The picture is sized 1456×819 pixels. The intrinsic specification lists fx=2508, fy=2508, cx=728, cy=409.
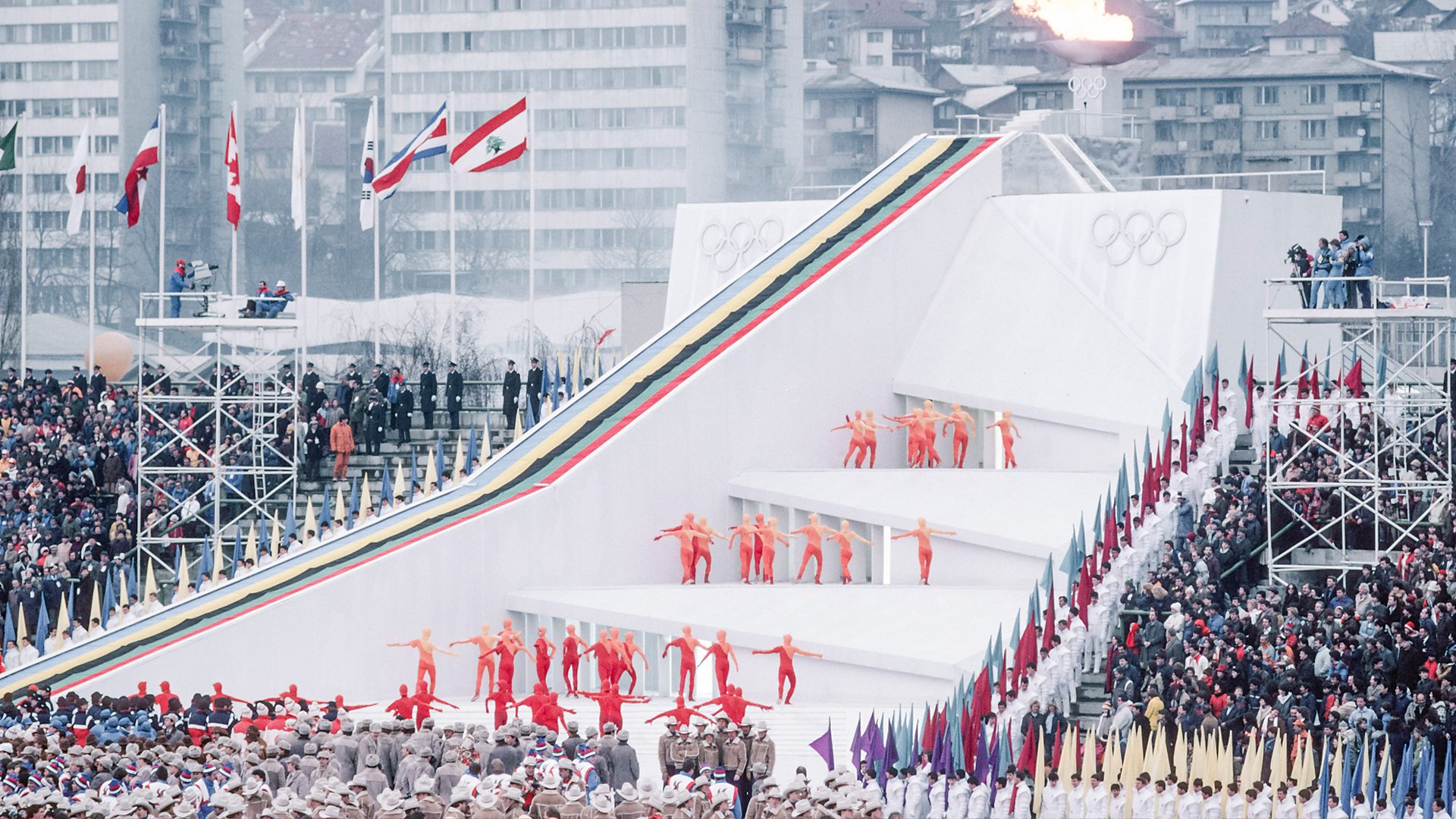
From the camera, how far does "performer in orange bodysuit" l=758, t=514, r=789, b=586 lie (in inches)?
1428

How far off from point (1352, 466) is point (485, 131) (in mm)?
16332

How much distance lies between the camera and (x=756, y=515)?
3775 centimetres

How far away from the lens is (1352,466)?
32906 millimetres

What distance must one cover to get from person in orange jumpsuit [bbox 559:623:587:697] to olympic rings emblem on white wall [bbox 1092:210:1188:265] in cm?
1188

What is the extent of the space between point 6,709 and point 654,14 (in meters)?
68.0

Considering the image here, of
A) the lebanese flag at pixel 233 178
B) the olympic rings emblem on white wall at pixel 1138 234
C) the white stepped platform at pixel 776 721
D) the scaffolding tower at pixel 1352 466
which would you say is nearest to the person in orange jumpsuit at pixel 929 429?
the olympic rings emblem on white wall at pixel 1138 234

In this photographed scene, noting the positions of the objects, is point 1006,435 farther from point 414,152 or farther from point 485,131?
point 414,152

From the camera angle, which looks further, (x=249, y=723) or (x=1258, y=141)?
(x=1258, y=141)

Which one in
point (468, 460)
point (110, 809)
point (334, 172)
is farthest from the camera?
point (334, 172)

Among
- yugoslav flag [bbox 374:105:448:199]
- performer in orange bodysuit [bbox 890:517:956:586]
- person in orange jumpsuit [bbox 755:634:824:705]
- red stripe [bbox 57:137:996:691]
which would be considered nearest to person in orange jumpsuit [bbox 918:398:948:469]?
red stripe [bbox 57:137:996:691]

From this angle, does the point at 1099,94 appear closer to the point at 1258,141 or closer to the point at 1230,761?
the point at 1230,761

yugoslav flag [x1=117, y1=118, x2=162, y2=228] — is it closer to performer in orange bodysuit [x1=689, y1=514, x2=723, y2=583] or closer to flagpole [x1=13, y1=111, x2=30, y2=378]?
flagpole [x1=13, y1=111, x2=30, y2=378]

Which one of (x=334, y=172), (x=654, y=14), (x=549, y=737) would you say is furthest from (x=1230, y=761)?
(x=334, y=172)

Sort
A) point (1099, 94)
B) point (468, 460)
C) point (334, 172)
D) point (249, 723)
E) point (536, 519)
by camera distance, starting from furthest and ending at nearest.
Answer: point (334, 172), point (1099, 94), point (468, 460), point (536, 519), point (249, 723)
